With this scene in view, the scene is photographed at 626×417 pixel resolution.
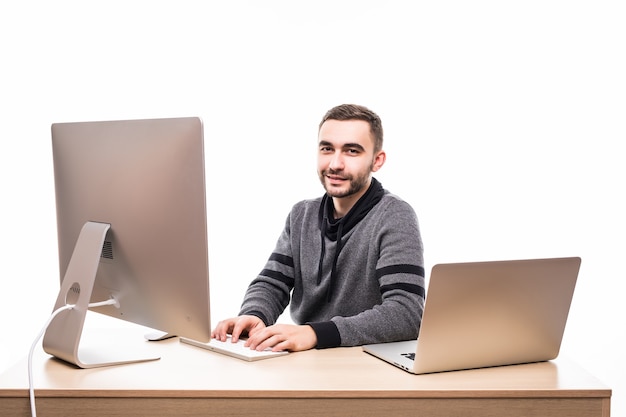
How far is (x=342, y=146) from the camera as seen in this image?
2.10m

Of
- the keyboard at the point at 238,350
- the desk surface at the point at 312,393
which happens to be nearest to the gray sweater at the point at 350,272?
the keyboard at the point at 238,350

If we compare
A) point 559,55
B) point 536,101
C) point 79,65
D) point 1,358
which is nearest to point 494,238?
point 536,101

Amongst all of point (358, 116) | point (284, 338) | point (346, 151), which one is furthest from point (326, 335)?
point (358, 116)

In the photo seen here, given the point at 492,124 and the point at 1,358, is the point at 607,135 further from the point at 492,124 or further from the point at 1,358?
the point at 1,358

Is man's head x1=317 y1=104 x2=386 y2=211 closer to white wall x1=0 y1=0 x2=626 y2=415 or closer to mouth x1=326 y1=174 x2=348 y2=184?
mouth x1=326 y1=174 x2=348 y2=184

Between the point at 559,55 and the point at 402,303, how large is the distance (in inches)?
70.7

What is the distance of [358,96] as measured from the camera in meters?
3.20

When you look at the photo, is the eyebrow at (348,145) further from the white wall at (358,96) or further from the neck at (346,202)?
the white wall at (358,96)

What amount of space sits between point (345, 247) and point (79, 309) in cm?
81

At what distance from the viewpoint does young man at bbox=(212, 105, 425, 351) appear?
1.97m

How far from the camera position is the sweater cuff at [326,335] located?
1.71m

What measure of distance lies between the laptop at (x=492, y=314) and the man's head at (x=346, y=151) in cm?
62

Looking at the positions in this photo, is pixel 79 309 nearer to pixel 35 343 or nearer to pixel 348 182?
pixel 35 343

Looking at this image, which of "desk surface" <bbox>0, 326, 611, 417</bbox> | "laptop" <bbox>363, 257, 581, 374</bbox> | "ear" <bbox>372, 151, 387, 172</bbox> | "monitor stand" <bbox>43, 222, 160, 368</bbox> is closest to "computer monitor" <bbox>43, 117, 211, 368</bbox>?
"monitor stand" <bbox>43, 222, 160, 368</bbox>
